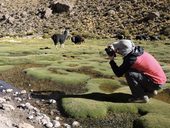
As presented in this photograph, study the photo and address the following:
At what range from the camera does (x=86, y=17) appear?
3595 inches

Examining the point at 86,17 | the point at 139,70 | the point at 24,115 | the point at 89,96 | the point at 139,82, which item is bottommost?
the point at 86,17

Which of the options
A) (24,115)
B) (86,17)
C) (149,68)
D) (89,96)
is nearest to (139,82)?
(149,68)

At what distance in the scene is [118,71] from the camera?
54.1ft

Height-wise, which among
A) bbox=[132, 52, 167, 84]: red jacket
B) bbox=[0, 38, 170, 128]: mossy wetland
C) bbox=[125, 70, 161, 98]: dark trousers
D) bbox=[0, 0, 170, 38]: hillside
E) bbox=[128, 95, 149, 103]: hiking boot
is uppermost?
bbox=[132, 52, 167, 84]: red jacket

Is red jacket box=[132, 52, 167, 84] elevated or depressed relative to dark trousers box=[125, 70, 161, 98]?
elevated

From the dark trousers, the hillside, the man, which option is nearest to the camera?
the man

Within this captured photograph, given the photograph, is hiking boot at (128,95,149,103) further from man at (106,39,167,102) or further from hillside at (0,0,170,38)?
hillside at (0,0,170,38)

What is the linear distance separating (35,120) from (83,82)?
752 centimetres

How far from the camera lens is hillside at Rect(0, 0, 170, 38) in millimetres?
79375

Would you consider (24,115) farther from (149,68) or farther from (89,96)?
(149,68)

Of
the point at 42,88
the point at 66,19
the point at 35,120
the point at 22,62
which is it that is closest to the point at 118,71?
the point at 35,120

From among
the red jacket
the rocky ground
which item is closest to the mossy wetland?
the rocky ground

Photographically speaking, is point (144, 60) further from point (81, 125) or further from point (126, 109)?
point (81, 125)

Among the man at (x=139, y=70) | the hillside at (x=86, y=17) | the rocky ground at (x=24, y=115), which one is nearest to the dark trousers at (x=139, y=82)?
the man at (x=139, y=70)
